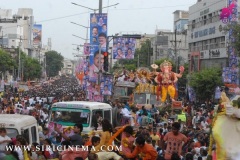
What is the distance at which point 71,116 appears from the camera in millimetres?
16719

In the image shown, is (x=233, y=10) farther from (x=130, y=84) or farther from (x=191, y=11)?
(x=191, y=11)

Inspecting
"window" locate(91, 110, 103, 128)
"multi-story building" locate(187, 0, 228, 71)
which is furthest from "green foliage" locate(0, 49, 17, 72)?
"window" locate(91, 110, 103, 128)

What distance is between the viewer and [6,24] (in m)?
138

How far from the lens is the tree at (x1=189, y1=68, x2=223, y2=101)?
5012 centimetres

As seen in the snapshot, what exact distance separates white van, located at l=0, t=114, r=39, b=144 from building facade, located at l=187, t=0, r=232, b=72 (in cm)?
4536

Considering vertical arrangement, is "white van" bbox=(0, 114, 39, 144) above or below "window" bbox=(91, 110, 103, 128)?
→ above

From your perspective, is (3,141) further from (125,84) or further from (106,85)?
(125,84)

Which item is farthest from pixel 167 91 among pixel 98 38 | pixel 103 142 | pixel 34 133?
pixel 103 142

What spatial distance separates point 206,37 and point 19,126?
54.3m

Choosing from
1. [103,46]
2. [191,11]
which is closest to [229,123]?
[103,46]

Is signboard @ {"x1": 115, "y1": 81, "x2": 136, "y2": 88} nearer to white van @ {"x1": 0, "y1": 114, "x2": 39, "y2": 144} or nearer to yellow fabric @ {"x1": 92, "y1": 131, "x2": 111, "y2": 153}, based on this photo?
white van @ {"x1": 0, "y1": 114, "x2": 39, "y2": 144}

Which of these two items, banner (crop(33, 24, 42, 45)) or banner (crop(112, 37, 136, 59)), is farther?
banner (crop(33, 24, 42, 45))

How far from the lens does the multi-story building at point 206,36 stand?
59312 millimetres

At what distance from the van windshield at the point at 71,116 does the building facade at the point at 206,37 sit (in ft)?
134
